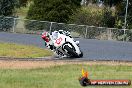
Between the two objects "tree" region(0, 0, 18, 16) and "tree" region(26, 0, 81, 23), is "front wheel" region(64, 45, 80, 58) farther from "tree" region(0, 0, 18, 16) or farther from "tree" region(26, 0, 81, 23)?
"tree" region(26, 0, 81, 23)

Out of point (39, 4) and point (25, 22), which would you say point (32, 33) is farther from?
point (39, 4)

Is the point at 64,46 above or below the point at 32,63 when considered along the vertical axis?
above

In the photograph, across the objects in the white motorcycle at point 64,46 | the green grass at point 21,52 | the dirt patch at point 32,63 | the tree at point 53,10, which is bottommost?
the green grass at point 21,52

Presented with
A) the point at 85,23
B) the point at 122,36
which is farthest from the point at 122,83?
the point at 85,23

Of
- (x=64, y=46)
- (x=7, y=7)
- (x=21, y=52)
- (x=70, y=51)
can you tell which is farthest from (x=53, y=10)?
(x=70, y=51)

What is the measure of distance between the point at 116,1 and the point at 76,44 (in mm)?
23369

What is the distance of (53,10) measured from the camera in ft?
138

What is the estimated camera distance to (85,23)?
40125 millimetres

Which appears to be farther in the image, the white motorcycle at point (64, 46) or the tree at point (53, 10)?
the tree at point (53, 10)

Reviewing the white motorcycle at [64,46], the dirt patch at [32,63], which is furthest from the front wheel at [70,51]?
the dirt patch at [32,63]

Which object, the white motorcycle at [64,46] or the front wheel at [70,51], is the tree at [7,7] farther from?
the front wheel at [70,51]

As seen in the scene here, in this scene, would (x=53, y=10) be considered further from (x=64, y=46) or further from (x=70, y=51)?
(x=70, y=51)

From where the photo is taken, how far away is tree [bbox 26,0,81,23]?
41562 millimetres

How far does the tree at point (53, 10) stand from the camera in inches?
1636
